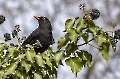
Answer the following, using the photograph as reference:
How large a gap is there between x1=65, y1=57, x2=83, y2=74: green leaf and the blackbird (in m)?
0.33

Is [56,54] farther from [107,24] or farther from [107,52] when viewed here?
[107,24]

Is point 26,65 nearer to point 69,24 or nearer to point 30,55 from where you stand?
point 30,55

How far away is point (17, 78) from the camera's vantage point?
113 inches

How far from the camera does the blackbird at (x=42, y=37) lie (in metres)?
3.33

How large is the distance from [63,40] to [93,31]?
19 centimetres

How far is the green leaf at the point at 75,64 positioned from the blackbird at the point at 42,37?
33 centimetres

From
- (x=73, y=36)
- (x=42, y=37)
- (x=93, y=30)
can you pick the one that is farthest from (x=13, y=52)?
(x=42, y=37)

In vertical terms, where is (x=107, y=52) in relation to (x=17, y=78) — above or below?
above

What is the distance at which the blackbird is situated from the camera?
131 inches

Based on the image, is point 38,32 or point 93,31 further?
point 38,32

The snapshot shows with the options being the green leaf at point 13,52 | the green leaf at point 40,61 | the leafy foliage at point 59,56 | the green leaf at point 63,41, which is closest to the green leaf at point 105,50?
the leafy foliage at point 59,56

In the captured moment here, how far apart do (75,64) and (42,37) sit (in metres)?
0.65

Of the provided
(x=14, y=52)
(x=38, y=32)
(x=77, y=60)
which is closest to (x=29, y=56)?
(x=14, y=52)

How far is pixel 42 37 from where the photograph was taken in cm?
353
